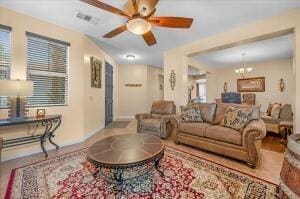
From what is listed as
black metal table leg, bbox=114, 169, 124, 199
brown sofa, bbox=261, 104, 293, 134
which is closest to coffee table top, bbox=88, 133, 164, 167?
black metal table leg, bbox=114, 169, 124, 199

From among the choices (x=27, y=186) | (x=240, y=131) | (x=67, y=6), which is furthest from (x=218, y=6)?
(x=27, y=186)

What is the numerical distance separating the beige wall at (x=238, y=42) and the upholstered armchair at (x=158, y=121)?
47cm

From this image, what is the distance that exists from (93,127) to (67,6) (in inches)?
119

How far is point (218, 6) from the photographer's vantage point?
2555mm

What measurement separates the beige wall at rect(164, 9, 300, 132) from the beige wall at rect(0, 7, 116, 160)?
2346 millimetres

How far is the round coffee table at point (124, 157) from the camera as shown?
1623 millimetres

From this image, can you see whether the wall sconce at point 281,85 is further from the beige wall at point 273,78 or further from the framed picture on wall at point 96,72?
the framed picture on wall at point 96,72

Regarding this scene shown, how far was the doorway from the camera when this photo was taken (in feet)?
18.5

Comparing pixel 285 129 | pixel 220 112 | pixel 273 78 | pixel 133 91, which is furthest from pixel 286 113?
pixel 133 91

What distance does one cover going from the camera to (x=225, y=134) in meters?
2.65

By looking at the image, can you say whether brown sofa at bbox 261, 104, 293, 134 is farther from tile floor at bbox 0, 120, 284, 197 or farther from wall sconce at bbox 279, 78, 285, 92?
wall sconce at bbox 279, 78, 285, 92

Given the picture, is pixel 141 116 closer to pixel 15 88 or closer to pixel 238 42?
pixel 15 88

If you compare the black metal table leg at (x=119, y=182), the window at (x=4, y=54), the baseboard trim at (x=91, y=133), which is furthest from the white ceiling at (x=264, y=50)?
the window at (x=4, y=54)

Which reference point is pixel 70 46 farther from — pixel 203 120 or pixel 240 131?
pixel 240 131
